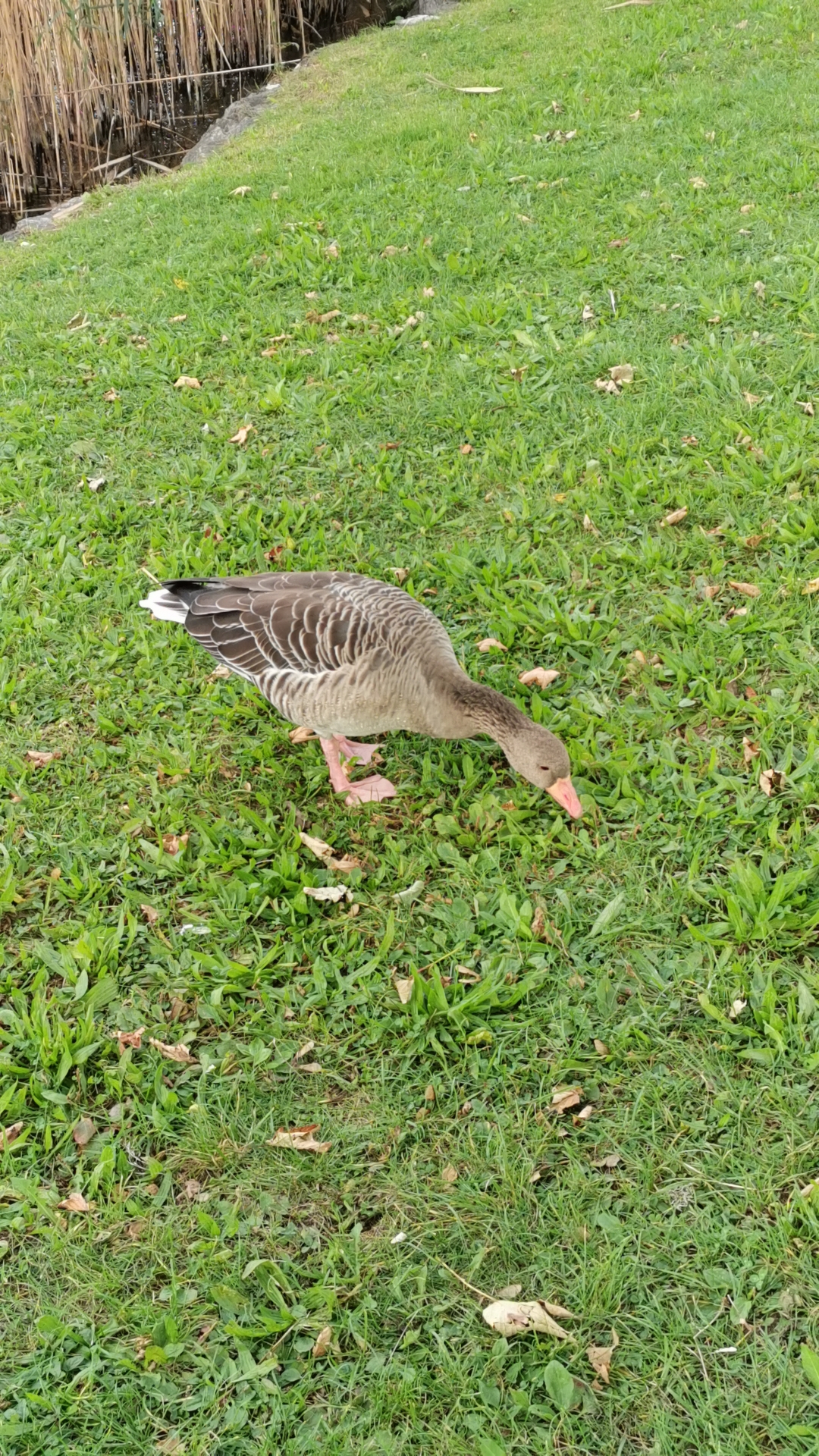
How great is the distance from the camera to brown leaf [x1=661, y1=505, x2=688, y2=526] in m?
4.67

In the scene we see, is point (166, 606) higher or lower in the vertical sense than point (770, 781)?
higher

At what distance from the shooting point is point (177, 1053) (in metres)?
3.11

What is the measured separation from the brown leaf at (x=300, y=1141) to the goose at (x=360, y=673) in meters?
1.28

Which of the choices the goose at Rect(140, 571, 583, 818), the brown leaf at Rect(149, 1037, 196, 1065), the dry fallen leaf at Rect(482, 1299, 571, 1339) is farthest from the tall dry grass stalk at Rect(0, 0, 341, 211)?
the dry fallen leaf at Rect(482, 1299, 571, 1339)

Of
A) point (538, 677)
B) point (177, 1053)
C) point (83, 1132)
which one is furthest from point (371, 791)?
point (83, 1132)

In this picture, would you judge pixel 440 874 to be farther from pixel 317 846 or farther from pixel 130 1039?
pixel 130 1039

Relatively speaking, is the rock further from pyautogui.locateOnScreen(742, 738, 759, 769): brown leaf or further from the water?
pyautogui.locateOnScreen(742, 738, 759, 769): brown leaf

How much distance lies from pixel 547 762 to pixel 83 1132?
1.81 metres

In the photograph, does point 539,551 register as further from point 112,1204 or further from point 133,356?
point 133,356

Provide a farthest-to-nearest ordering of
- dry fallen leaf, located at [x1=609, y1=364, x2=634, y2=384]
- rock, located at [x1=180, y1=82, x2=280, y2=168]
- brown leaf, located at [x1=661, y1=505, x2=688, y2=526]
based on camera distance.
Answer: rock, located at [x1=180, y1=82, x2=280, y2=168] → dry fallen leaf, located at [x1=609, y1=364, x2=634, y2=384] → brown leaf, located at [x1=661, y1=505, x2=688, y2=526]

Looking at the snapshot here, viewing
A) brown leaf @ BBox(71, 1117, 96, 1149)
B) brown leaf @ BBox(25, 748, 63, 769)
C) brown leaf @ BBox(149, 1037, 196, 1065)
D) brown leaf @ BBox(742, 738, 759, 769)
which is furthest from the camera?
brown leaf @ BBox(25, 748, 63, 769)

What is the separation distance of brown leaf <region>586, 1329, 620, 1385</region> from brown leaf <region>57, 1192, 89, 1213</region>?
138cm

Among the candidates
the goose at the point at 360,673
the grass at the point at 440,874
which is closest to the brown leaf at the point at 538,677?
the grass at the point at 440,874

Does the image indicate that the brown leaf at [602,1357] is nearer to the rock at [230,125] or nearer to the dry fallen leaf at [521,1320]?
the dry fallen leaf at [521,1320]
